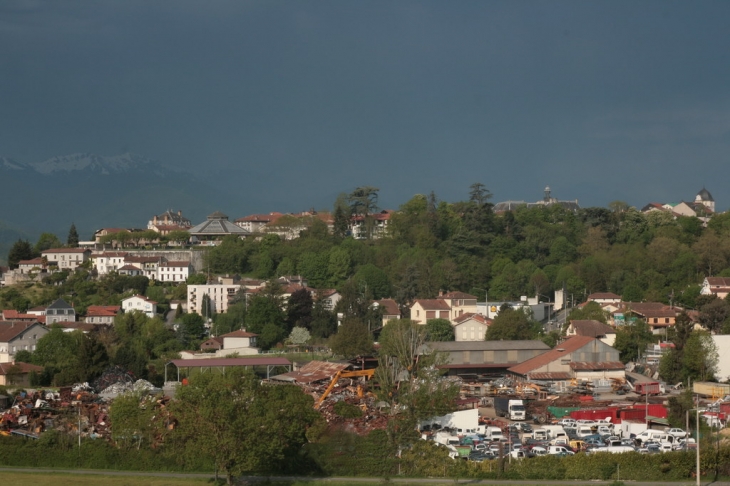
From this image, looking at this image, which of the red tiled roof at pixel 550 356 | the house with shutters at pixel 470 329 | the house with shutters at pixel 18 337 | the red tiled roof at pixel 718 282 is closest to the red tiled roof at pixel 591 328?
the red tiled roof at pixel 550 356

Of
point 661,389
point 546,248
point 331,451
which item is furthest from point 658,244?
point 331,451

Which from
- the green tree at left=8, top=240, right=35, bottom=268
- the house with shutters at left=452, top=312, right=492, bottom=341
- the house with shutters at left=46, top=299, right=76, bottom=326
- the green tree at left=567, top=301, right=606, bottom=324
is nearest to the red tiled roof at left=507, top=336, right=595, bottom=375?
the green tree at left=567, top=301, right=606, bottom=324

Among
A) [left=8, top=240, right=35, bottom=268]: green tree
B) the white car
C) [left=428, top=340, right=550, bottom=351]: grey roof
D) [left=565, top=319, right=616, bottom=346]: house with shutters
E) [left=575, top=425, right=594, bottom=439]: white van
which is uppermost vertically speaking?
[left=8, top=240, right=35, bottom=268]: green tree

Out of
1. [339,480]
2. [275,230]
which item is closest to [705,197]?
[275,230]

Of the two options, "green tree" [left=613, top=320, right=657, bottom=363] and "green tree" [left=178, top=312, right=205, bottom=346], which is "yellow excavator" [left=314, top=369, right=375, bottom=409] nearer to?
"green tree" [left=613, top=320, right=657, bottom=363]

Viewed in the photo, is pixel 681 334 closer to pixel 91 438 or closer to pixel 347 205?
→ pixel 91 438

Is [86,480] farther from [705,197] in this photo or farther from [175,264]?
[705,197]
